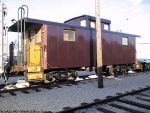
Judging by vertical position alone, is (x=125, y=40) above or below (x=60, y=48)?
above

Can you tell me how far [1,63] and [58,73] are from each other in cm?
327

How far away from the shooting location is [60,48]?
13516mm

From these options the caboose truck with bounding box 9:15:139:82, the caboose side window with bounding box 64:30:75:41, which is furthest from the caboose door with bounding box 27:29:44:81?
the caboose side window with bounding box 64:30:75:41

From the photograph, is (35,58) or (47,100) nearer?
(47,100)

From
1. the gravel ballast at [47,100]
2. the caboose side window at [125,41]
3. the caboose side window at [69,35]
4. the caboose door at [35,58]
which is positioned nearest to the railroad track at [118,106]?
the gravel ballast at [47,100]

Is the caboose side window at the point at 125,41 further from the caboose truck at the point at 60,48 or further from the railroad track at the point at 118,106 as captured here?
the railroad track at the point at 118,106

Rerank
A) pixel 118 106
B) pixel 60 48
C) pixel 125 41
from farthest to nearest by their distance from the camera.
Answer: pixel 125 41 → pixel 60 48 → pixel 118 106

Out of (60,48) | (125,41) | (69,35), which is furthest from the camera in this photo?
(125,41)

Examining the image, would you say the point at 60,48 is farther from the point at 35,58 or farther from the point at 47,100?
the point at 47,100

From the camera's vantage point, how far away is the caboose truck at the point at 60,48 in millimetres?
12875

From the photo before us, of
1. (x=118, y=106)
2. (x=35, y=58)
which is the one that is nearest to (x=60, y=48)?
(x=35, y=58)

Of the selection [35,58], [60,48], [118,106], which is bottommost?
[118,106]

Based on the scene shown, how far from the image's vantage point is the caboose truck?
1288cm

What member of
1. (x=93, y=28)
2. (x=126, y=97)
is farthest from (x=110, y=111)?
(x=93, y=28)
